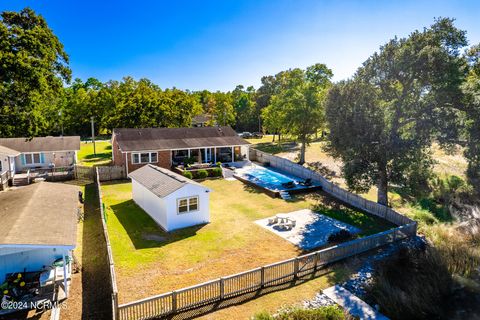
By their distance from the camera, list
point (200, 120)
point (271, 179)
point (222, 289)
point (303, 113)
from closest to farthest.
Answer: point (222, 289) → point (271, 179) → point (303, 113) → point (200, 120)

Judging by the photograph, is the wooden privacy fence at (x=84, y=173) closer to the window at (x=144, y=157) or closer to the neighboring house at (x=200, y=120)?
the window at (x=144, y=157)

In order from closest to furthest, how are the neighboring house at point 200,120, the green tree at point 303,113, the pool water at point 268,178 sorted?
the pool water at point 268,178 → the green tree at point 303,113 → the neighboring house at point 200,120

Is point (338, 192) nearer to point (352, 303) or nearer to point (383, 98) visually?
point (383, 98)

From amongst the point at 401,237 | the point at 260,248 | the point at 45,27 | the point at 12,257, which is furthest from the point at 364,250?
the point at 45,27

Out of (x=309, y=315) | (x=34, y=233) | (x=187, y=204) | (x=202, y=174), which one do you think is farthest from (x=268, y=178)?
(x=34, y=233)

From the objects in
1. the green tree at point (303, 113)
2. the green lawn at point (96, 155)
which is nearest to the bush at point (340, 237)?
the green tree at point (303, 113)

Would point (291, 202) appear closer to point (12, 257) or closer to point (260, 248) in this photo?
point (260, 248)

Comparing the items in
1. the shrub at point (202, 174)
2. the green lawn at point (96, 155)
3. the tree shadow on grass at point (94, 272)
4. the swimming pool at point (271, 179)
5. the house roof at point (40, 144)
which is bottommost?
the tree shadow on grass at point (94, 272)
